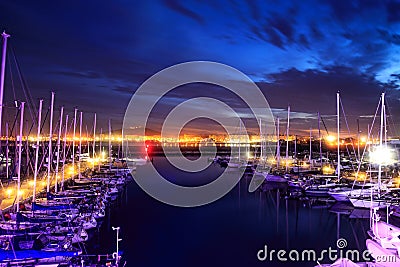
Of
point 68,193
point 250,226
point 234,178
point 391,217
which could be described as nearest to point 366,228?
point 391,217

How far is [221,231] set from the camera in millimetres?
19172

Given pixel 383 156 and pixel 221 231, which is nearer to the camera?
pixel 221 231

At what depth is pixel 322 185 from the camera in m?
26.6

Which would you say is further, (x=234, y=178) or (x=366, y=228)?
(x=234, y=178)

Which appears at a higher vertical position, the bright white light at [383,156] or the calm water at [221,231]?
the bright white light at [383,156]

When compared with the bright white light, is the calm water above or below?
below

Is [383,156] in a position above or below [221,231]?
above

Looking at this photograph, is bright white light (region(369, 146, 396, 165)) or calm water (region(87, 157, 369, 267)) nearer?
calm water (region(87, 157, 369, 267))

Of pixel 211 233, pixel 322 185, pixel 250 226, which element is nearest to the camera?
pixel 211 233

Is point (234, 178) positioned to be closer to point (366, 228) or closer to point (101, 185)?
point (101, 185)

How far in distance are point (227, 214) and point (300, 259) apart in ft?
32.6

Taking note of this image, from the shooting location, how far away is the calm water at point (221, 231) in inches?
589

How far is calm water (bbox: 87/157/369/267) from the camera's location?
15.0 meters

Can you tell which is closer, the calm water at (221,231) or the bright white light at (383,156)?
the calm water at (221,231)
